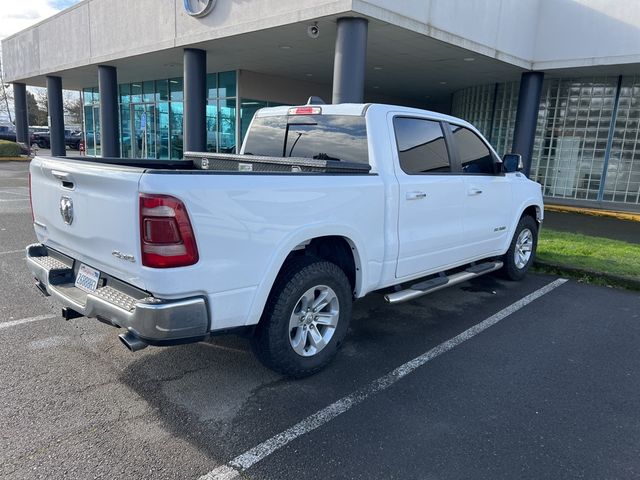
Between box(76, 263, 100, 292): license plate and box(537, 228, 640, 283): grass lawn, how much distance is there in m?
6.09

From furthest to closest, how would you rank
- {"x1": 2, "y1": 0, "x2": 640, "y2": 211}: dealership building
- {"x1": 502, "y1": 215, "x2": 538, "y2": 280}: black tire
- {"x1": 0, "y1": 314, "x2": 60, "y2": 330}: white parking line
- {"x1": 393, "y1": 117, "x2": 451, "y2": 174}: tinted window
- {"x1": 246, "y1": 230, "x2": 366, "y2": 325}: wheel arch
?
{"x1": 2, "y1": 0, "x2": 640, "y2": 211}: dealership building
{"x1": 502, "y1": 215, "x2": 538, "y2": 280}: black tire
{"x1": 0, "y1": 314, "x2": 60, "y2": 330}: white parking line
{"x1": 393, "y1": 117, "x2": 451, "y2": 174}: tinted window
{"x1": 246, "y1": 230, "x2": 366, "y2": 325}: wheel arch

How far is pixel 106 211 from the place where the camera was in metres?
3.00

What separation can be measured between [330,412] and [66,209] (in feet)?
7.49

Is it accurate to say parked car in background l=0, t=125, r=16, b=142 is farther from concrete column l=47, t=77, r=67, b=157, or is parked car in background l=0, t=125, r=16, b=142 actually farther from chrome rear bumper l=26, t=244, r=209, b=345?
chrome rear bumper l=26, t=244, r=209, b=345

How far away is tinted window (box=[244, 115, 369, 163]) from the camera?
4215mm

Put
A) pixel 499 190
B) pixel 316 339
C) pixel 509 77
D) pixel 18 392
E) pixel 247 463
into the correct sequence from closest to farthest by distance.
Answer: pixel 247 463 < pixel 18 392 < pixel 316 339 < pixel 499 190 < pixel 509 77

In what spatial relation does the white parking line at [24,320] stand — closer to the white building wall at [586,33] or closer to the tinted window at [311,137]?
the tinted window at [311,137]

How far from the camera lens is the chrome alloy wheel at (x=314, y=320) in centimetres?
357

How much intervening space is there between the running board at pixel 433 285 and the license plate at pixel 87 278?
89.3 inches

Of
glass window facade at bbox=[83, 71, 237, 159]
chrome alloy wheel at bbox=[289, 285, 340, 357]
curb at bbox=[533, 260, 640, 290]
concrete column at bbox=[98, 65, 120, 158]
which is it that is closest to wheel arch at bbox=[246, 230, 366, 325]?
chrome alloy wheel at bbox=[289, 285, 340, 357]

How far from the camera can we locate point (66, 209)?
11.2ft

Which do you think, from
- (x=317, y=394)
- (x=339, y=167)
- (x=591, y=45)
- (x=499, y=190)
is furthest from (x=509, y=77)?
(x=317, y=394)

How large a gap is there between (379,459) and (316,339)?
1117 millimetres

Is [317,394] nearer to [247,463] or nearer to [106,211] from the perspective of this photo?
[247,463]
